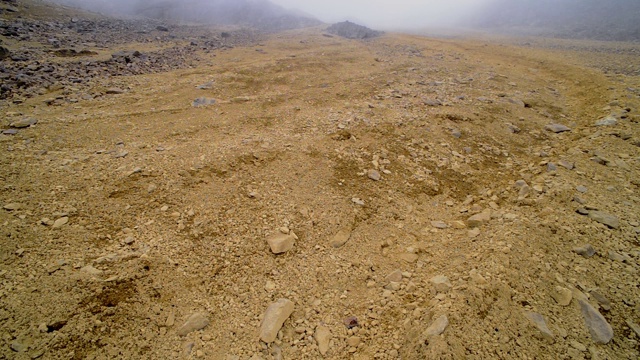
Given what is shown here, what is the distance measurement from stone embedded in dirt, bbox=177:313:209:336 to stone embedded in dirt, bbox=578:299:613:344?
154 inches

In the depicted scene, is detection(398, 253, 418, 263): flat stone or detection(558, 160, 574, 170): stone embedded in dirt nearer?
detection(398, 253, 418, 263): flat stone

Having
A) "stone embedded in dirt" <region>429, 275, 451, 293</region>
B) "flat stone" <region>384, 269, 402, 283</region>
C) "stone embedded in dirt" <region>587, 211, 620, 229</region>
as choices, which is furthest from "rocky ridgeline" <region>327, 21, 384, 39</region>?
"stone embedded in dirt" <region>429, 275, 451, 293</region>

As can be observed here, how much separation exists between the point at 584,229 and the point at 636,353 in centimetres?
160

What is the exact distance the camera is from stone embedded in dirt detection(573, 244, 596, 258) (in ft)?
10.5

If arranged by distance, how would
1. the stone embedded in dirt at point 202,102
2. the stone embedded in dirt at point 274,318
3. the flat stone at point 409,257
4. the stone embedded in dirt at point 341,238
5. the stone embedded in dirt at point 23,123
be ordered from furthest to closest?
1. the stone embedded in dirt at point 202,102
2. the stone embedded in dirt at point 23,123
3. the stone embedded in dirt at point 341,238
4. the flat stone at point 409,257
5. the stone embedded in dirt at point 274,318

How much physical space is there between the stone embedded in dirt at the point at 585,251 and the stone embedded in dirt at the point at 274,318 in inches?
140

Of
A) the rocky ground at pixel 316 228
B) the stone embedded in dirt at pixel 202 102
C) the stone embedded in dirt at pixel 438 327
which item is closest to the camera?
the stone embedded in dirt at pixel 438 327

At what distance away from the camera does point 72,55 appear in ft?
38.2

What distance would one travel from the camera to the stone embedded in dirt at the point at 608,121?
20.2 feet

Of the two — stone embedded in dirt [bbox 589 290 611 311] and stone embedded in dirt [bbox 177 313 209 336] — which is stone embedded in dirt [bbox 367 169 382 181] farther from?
stone embedded in dirt [bbox 177 313 209 336]

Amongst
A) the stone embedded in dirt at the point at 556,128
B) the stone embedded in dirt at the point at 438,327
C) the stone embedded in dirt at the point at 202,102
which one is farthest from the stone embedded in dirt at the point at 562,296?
the stone embedded in dirt at the point at 202,102

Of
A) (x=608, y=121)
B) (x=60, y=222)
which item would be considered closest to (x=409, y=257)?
(x=60, y=222)

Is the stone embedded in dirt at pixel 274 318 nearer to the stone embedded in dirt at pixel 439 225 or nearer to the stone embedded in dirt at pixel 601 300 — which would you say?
the stone embedded in dirt at pixel 439 225

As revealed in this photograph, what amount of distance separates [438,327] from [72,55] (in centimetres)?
1664
